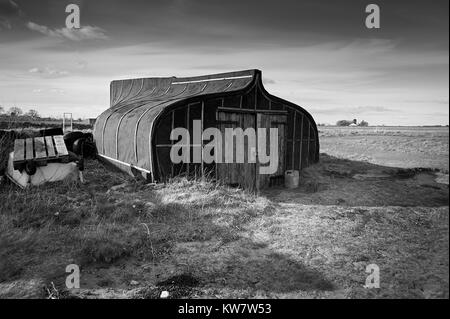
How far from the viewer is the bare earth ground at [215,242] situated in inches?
165

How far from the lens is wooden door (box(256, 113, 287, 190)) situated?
11.3m

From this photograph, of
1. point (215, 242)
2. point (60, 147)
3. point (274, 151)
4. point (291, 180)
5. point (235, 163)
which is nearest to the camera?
point (215, 242)

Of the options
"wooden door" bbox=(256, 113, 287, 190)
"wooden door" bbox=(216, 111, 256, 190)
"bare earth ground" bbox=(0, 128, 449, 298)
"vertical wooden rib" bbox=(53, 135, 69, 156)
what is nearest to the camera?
"bare earth ground" bbox=(0, 128, 449, 298)

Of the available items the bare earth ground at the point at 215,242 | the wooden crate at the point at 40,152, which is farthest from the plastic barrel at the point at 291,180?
the wooden crate at the point at 40,152

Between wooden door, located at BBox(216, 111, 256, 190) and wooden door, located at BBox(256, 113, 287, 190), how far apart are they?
0.29m

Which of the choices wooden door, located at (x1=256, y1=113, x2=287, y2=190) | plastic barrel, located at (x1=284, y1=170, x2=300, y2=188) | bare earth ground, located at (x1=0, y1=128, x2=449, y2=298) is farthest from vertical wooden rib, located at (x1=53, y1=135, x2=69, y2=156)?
plastic barrel, located at (x1=284, y1=170, x2=300, y2=188)

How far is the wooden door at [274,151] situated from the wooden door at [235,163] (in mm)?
293

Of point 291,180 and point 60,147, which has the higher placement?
point 60,147

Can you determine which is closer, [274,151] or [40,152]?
[40,152]

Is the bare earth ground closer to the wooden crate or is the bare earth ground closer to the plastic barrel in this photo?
the wooden crate

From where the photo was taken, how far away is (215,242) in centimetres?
584

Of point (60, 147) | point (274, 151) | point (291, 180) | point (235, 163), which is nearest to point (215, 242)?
point (235, 163)

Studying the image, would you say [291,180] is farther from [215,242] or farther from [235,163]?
[215,242]

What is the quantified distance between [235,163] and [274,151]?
2.04m
